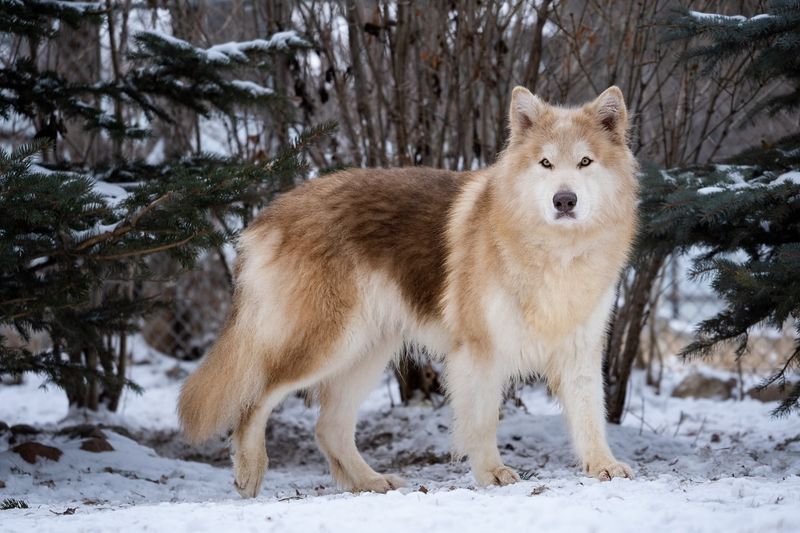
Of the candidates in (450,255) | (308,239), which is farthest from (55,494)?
(450,255)

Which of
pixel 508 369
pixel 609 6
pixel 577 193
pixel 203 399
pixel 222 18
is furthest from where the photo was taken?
pixel 222 18

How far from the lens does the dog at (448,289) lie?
394 cm

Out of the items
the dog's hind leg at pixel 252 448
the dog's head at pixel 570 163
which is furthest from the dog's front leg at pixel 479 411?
the dog's hind leg at pixel 252 448

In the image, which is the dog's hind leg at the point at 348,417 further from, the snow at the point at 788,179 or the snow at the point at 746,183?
the snow at the point at 788,179

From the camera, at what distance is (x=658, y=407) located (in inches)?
286

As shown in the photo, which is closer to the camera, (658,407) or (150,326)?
(658,407)

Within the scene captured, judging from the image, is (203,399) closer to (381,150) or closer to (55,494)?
(55,494)

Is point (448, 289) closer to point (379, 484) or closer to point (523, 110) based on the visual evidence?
point (523, 110)

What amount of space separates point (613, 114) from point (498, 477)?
1.72 m

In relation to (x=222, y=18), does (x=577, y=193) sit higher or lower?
lower

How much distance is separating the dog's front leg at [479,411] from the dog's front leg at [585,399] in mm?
309

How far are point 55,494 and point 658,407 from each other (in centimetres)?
479

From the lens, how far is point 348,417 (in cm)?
463

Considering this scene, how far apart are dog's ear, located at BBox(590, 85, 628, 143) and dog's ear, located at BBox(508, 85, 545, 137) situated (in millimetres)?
260
